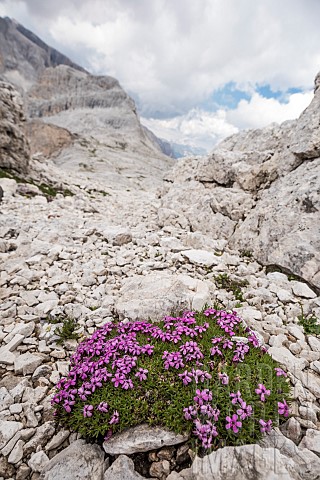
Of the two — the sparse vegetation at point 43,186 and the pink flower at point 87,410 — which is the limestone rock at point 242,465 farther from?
the sparse vegetation at point 43,186

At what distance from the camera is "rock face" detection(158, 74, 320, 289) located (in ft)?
26.1

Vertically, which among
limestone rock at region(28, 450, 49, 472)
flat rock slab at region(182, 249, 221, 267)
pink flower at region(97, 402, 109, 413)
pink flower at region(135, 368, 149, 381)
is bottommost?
limestone rock at region(28, 450, 49, 472)

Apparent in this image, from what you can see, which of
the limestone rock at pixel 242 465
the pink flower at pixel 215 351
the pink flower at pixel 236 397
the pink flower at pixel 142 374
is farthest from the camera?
the pink flower at pixel 215 351

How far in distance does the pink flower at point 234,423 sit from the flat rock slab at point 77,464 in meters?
1.71

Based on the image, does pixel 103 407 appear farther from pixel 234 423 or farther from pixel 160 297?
pixel 160 297

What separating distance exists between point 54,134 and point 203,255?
87120 mm

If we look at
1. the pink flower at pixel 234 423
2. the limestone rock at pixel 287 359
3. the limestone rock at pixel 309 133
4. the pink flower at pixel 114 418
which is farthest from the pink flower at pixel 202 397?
the limestone rock at pixel 309 133

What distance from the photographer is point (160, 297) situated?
19.9 ft

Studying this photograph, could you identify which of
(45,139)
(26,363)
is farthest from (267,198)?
(45,139)

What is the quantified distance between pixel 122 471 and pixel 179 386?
3.99ft

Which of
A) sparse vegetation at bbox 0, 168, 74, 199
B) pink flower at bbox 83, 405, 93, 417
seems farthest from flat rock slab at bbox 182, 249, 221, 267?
sparse vegetation at bbox 0, 168, 74, 199

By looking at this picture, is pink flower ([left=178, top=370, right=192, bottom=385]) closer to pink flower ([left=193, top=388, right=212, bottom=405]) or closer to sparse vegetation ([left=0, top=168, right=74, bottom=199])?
pink flower ([left=193, top=388, right=212, bottom=405])

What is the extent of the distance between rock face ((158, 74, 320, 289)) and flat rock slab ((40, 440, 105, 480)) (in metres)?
6.24

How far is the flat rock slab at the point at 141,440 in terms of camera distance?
3.38 meters
